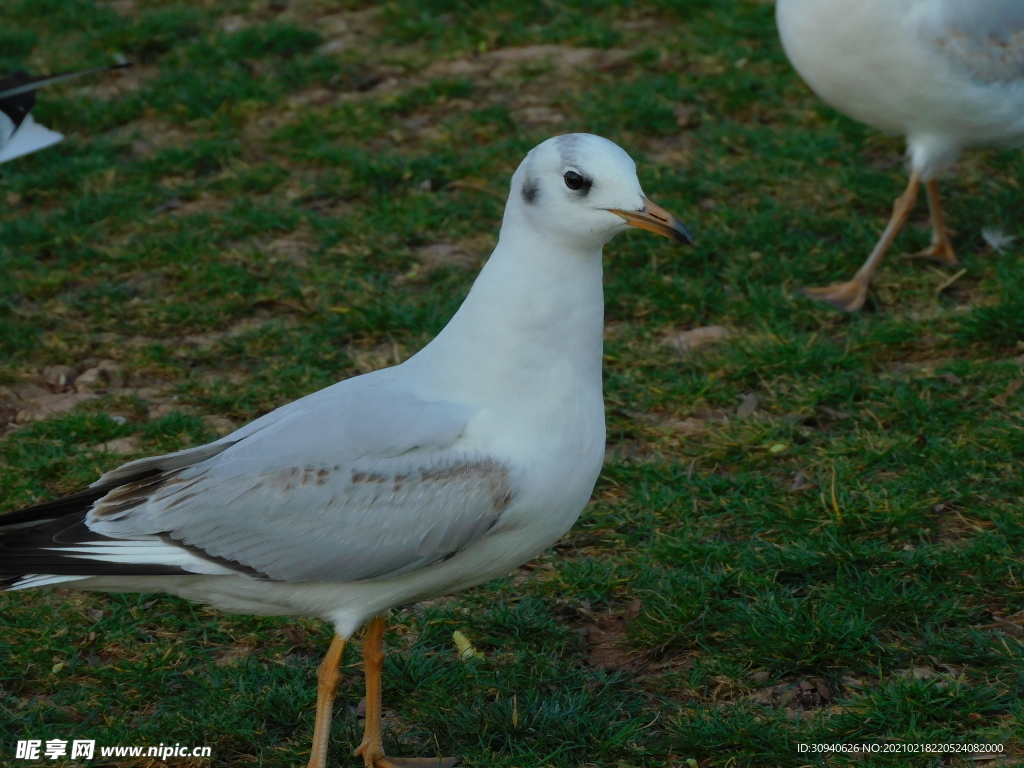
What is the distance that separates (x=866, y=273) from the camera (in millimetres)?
5895

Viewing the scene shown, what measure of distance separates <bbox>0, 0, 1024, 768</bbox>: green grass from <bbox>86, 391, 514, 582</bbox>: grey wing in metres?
0.61

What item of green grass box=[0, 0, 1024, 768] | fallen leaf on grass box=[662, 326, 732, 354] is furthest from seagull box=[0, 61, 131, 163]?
fallen leaf on grass box=[662, 326, 732, 354]

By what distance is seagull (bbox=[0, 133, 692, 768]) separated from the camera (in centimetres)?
332

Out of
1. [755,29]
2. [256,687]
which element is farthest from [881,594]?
[755,29]

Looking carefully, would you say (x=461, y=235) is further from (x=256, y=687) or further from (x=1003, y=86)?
(x=256, y=687)

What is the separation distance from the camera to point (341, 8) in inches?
342

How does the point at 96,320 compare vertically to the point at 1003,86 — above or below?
below

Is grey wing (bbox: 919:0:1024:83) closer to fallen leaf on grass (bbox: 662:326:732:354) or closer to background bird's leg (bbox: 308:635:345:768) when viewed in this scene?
fallen leaf on grass (bbox: 662:326:732:354)

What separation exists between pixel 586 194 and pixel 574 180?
0.15 feet

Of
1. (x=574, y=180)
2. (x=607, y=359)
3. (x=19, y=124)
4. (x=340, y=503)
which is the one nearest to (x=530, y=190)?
(x=574, y=180)

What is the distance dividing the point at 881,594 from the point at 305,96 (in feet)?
16.5

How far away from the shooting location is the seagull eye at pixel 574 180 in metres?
3.33

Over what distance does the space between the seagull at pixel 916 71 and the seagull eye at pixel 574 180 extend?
109 inches

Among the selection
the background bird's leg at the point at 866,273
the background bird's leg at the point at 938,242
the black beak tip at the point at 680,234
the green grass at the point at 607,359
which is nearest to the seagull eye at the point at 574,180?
the black beak tip at the point at 680,234
